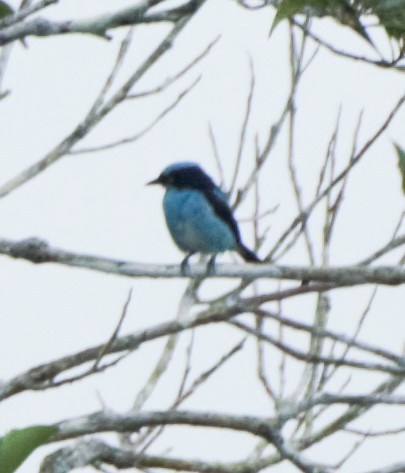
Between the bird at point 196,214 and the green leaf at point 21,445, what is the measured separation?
3.83 m

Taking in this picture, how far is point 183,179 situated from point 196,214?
0.45m

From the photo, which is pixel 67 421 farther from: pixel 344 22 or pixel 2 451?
pixel 344 22

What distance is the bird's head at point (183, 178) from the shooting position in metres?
6.18

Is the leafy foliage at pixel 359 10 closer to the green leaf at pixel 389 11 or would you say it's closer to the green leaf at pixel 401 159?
the green leaf at pixel 389 11

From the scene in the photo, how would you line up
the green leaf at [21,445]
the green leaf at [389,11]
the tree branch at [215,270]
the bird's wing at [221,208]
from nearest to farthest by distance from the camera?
the green leaf at [21,445] → the green leaf at [389,11] → the tree branch at [215,270] → the bird's wing at [221,208]

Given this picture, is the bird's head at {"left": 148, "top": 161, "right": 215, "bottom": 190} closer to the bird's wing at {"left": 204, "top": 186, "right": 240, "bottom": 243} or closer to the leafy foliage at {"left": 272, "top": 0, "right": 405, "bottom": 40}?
the bird's wing at {"left": 204, "top": 186, "right": 240, "bottom": 243}

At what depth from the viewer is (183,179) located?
6219mm

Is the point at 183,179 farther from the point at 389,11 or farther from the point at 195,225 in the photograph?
the point at 389,11

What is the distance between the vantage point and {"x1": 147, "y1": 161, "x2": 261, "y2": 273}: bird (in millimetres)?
5703

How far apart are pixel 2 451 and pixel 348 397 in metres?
0.91

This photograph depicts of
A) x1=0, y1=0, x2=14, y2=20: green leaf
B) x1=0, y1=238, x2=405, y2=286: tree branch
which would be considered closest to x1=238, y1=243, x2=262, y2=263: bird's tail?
x1=0, y1=238, x2=405, y2=286: tree branch

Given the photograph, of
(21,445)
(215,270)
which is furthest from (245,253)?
(21,445)

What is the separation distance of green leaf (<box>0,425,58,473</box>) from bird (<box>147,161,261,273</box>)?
151 inches

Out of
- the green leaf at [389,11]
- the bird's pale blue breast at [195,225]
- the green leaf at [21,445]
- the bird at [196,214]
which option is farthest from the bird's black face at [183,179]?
the green leaf at [21,445]
